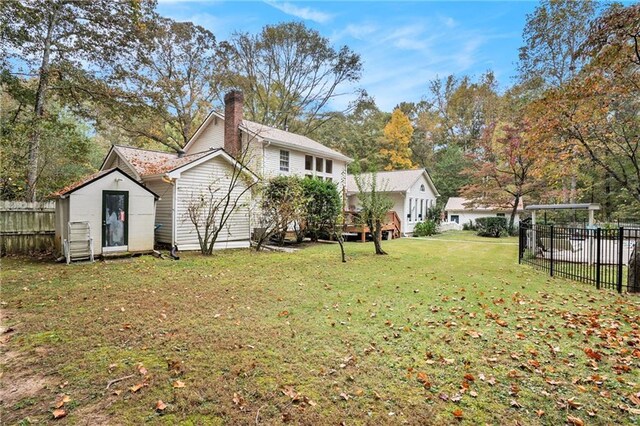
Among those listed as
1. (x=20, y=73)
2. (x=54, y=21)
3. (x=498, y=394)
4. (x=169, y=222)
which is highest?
(x=54, y=21)

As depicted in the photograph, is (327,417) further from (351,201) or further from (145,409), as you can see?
(351,201)

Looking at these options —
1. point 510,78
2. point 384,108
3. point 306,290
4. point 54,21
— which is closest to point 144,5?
point 54,21

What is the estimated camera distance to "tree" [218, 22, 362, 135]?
26.6m

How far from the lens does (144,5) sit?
14633mm

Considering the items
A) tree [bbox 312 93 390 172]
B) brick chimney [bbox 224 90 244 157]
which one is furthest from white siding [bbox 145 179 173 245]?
tree [bbox 312 93 390 172]

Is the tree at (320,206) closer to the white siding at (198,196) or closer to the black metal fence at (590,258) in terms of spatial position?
the white siding at (198,196)

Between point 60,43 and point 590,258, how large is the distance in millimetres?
21115

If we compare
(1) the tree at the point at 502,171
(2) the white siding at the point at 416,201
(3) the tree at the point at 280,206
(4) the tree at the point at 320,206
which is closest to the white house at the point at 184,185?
(3) the tree at the point at 280,206

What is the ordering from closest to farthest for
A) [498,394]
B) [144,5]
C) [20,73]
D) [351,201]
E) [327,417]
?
[327,417]
[498,394]
[20,73]
[144,5]
[351,201]

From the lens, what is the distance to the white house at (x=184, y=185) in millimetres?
12342

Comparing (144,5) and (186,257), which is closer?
(186,257)

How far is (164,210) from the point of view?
12.7 m

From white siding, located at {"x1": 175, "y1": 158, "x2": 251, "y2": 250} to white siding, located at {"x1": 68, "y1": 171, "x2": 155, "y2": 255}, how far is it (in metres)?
→ 1.50

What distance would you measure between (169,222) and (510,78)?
29151mm
